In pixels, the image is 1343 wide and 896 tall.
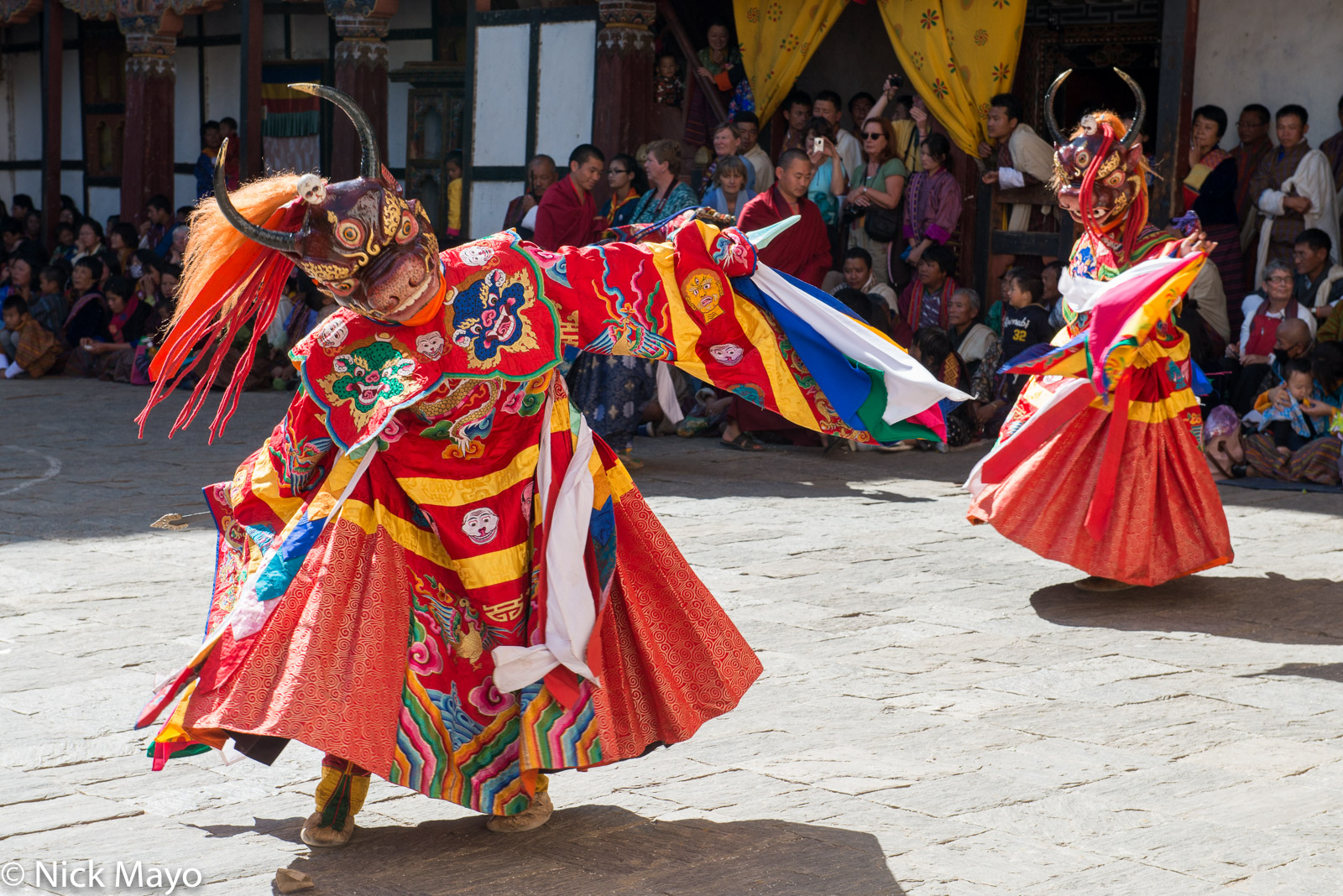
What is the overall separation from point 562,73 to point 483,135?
919mm

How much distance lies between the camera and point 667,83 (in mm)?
10375

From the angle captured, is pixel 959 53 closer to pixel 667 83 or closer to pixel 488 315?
pixel 667 83

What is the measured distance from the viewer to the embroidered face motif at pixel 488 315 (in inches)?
117

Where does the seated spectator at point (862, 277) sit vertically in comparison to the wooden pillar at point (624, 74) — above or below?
below

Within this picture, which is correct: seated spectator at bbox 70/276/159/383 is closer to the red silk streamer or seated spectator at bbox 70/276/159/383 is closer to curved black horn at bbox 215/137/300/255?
the red silk streamer

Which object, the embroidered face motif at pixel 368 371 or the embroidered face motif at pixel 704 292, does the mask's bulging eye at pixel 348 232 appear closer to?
the embroidered face motif at pixel 368 371

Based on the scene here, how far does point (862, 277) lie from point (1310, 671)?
4683 mm

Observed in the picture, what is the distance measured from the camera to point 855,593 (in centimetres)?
514

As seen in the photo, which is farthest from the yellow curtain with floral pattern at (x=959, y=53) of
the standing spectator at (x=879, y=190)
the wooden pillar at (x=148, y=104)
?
→ the wooden pillar at (x=148, y=104)

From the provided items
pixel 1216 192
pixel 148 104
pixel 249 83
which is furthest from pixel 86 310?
pixel 1216 192

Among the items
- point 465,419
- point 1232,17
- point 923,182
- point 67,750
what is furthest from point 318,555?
point 1232,17

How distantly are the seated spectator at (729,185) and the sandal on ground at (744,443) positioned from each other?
124cm

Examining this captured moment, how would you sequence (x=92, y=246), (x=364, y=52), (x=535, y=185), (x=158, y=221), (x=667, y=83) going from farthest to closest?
(x=92, y=246), (x=158, y=221), (x=364, y=52), (x=667, y=83), (x=535, y=185)

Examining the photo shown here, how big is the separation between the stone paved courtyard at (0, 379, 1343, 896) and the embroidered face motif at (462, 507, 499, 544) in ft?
1.99
